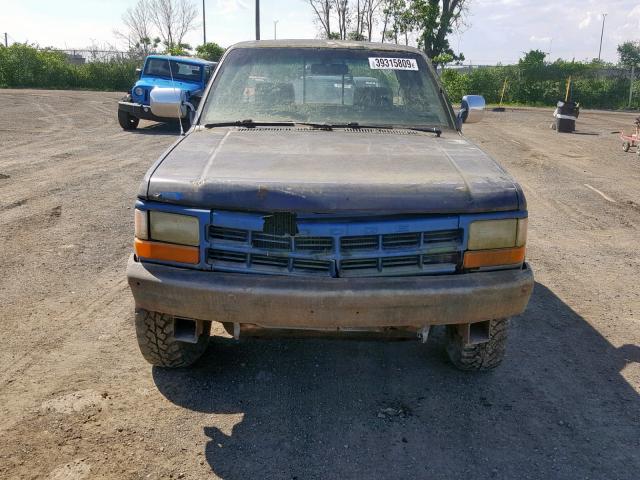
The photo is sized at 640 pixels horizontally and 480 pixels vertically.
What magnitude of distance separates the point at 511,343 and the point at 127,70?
36.2m

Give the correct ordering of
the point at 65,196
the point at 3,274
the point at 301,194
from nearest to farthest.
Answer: the point at 301,194, the point at 3,274, the point at 65,196

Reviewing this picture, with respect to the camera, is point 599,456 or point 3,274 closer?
point 599,456

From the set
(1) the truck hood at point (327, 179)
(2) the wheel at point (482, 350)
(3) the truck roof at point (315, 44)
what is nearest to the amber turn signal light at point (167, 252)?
(1) the truck hood at point (327, 179)

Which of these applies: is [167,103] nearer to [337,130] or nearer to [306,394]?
[337,130]

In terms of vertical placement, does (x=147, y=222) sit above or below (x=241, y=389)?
above

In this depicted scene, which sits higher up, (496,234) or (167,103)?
(167,103)

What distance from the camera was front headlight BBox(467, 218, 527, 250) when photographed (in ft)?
9.86

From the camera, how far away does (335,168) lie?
10.4 ft

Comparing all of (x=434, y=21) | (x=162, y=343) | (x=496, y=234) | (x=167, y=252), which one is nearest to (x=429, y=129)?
(x=496, y=234)

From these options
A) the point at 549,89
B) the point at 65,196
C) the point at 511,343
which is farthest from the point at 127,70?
the point at 511,343

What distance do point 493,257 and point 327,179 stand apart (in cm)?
92

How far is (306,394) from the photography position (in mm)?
3457

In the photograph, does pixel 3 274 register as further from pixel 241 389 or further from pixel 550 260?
pixel 550 260

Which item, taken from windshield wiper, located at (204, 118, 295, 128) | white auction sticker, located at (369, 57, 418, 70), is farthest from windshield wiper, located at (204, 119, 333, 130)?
white auction sticker, located at (369, 57, 418, 70)
